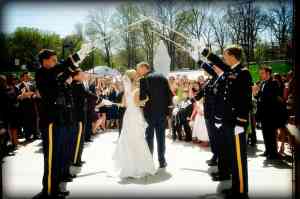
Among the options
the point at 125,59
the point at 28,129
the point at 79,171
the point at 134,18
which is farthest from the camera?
the point at 125,59

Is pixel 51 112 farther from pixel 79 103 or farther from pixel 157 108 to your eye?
pixel 157 108

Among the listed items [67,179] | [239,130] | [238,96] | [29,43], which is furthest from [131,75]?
[29,43]

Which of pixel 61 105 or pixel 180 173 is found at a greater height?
pixel 61 105

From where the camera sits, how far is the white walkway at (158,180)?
5473 mm

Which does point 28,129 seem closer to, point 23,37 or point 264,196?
point 264,196

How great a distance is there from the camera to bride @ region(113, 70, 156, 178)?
645cm

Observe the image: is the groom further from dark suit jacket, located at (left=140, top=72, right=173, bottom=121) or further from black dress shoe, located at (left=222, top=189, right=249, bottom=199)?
black dress shoe, located at (left=222, top=189, right=249, bottom=199)

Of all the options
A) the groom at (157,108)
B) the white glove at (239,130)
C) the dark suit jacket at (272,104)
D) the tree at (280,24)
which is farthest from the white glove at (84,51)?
the tree at (280,24)

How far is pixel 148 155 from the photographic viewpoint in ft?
21.4

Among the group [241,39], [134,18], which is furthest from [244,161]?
[134,18]

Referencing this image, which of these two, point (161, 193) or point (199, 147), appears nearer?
point (161, 193)

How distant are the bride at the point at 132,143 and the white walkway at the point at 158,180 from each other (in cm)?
22

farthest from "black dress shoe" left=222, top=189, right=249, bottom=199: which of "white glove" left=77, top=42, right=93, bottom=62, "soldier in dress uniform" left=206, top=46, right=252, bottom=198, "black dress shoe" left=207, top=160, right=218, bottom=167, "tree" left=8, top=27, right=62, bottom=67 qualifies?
"tree" left=8, top=27, right=62, bottom=67

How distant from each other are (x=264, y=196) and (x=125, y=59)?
25898mm
